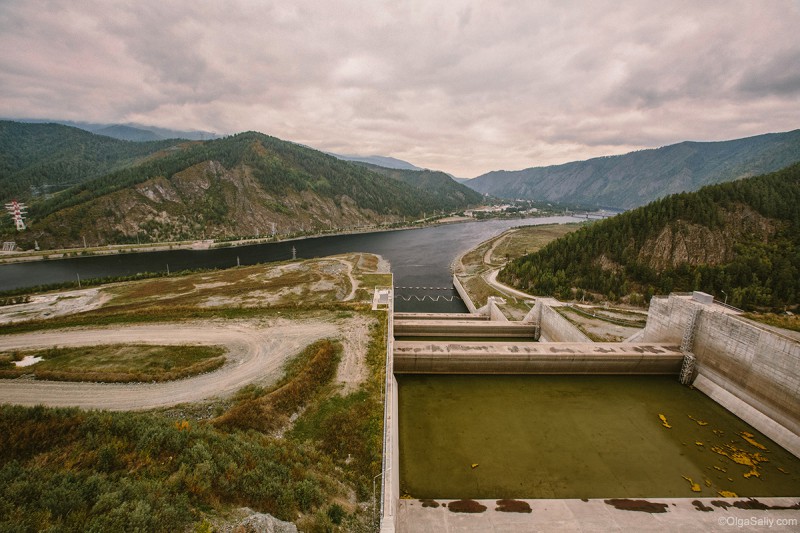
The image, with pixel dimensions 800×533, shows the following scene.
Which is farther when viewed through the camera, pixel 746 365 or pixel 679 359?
pixel 679 359

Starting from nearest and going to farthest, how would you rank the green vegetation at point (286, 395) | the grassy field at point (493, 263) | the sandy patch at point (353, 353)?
the green vegetation at point (286, 395) → the sandy patch at point (353, 353) → the grassy field at point (493, 263)

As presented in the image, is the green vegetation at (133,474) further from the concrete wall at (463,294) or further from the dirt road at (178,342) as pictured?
the concrete wall at (463,294)

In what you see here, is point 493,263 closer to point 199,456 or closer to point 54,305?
point 199,456

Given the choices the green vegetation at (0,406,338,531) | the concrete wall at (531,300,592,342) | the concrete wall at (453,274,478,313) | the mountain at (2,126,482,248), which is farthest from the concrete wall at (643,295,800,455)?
the mountain at (2,126,482,248)

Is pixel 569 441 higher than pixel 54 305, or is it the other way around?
pixel 54 305

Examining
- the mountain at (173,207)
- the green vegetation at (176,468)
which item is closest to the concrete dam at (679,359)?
the green vegetation at (176,468)

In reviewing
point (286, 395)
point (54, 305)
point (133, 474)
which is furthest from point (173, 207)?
point (133, 474)
